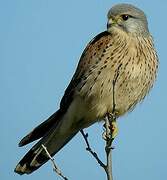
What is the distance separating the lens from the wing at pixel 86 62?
5820 millimetres

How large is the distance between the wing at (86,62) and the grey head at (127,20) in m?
0.15

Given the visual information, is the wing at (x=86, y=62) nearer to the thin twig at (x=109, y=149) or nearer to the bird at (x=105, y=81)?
the bird at (x=105, y=81)

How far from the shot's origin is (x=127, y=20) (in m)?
6.02

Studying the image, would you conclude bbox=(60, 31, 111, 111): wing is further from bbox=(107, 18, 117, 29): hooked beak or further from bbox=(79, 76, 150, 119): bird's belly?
bbox=(79, 76, 150, 119): bird's belly

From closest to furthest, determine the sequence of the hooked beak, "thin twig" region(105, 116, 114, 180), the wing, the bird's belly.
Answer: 1. "thin twig" region(105, 116, 114, 180)
2. the bird's belly
3. the wing
4. the hooked beak

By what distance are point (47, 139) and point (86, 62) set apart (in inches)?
40.2

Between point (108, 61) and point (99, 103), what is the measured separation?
466 mm

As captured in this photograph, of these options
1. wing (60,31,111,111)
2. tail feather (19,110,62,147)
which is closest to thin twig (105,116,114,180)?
wing (60,31,111,111)

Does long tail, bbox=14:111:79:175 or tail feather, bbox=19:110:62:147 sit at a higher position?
tail feather, bbox=19:110:62:147

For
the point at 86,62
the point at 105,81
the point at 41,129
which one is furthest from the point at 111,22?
the point at 41,129

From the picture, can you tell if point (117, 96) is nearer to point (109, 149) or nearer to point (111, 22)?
point (111, 22)

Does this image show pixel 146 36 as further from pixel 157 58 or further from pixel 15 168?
pixel 15 168

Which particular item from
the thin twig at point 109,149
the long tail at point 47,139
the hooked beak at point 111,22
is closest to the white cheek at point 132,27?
the hooked beak at point 111,22

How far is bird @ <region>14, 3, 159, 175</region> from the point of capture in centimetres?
561
